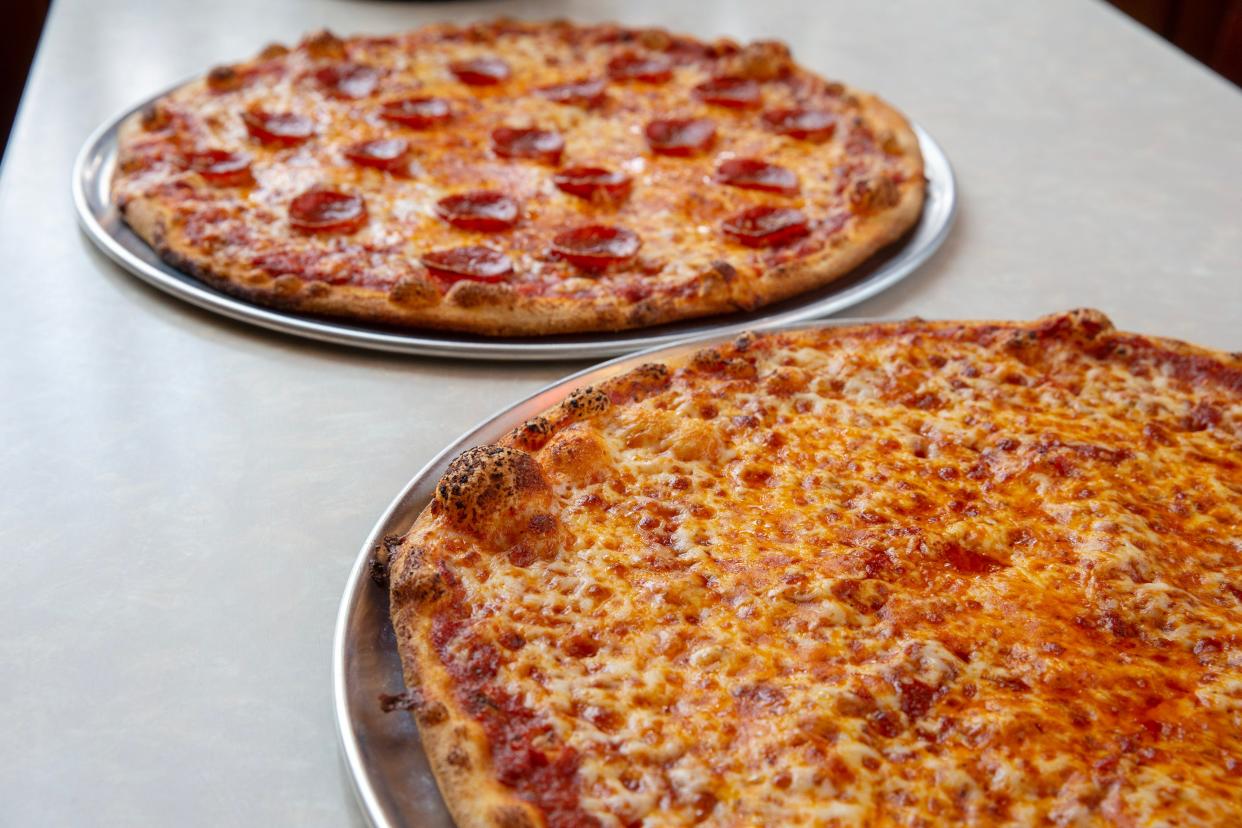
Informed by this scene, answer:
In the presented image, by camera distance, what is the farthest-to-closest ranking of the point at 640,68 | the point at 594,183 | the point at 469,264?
1. the point at 640,68
2. the point at 594,183
3. the point at 469,264

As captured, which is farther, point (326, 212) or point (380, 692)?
point (326, 212)

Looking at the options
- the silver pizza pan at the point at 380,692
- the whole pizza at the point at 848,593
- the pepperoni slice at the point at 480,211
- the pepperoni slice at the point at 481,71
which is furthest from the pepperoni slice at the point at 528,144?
the silver pizza pan at the point at 380,692

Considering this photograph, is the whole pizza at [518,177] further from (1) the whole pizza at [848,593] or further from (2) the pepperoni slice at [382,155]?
(1) the whole pizza at [848,593]

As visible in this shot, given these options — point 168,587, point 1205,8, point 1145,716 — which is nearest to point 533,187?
point 168,587

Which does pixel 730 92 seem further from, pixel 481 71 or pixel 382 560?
pixel 382 560

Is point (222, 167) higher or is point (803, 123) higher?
point (803, 123)

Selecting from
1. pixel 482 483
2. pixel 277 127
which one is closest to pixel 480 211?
pixel 277 127
